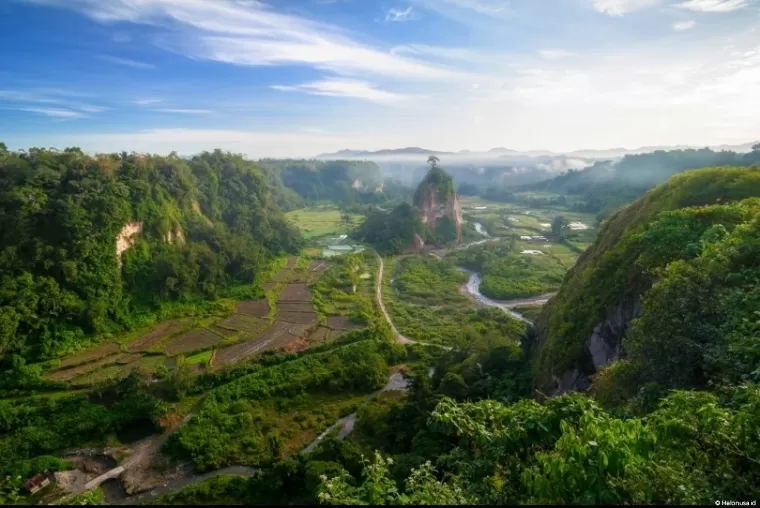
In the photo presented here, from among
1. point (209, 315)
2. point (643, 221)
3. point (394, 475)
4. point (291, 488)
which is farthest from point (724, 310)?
point (209, 315)

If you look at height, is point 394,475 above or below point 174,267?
below

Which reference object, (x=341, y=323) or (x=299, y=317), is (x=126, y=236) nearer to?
Result: (x=299, y=317)

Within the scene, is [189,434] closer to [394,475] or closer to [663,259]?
[394,475]

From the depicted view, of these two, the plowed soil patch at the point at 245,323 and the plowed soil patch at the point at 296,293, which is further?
the plowed soil patch at the point at 296,293

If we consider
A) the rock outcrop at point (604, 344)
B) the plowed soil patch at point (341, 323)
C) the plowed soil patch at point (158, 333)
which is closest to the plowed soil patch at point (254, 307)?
the plowed soil patch at point (158, 333)

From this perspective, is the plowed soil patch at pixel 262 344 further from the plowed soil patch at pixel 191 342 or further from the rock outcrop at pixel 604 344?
the rock outcrop at pixel 604 344

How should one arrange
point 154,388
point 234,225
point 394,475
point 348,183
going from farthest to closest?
1. point 348,183
2. point 234,225
3. point 154,388
4. point 394,475

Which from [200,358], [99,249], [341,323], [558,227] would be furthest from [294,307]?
[558,227]
